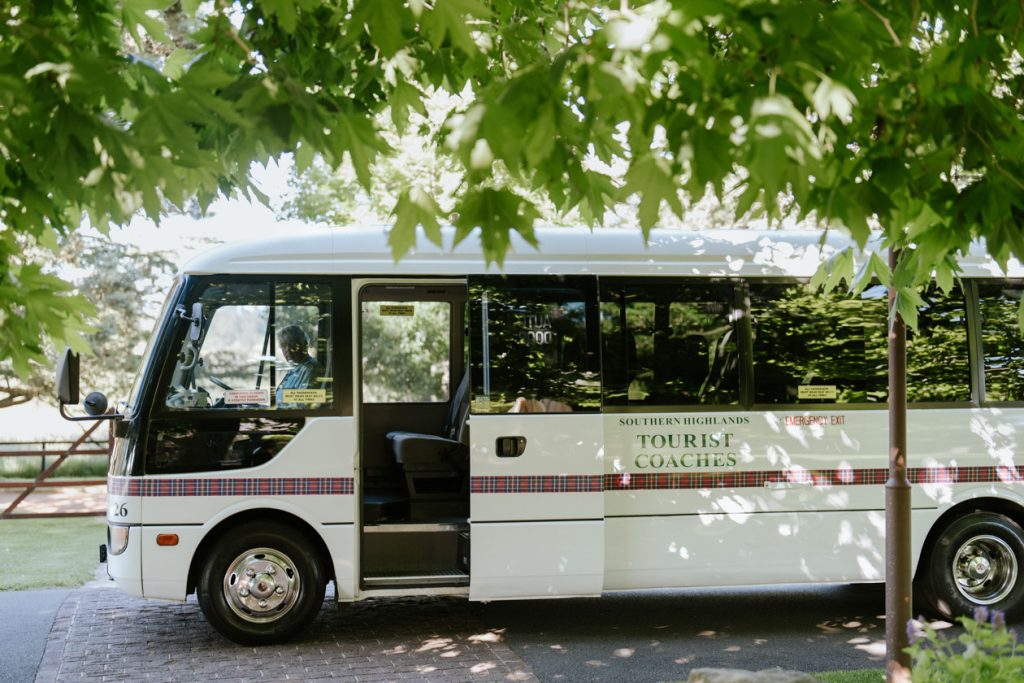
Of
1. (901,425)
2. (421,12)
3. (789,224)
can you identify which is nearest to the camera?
(421,12)

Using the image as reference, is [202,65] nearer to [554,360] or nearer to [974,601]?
[554,360]

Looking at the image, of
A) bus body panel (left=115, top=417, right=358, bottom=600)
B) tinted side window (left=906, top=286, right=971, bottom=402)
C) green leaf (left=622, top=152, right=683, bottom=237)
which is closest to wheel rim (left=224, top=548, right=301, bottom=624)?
bus body panel (left=115, top=417, right=358, bottom=600)

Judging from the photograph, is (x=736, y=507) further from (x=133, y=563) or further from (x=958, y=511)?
(x=133, y=563)

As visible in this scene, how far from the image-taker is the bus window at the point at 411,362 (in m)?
10.1

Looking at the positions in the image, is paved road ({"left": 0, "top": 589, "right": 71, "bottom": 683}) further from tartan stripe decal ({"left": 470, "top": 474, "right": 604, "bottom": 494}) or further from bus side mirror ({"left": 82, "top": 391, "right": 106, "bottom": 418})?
tartan stripe decal ({"left": 470, "top": 474, "right": 604, "bottom": 494})

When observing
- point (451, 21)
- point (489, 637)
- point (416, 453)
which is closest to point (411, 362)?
point (416, 453)

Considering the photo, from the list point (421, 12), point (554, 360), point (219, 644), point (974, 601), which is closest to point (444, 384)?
point (554, 360)

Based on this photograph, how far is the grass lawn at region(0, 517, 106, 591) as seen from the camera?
1128 cm

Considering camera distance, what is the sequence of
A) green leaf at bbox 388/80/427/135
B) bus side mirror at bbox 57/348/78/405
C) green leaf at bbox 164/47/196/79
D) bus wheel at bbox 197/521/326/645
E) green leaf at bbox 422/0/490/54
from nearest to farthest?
green leaf at bbox 422/0/490/54 → green leaf at bbox 164/47/196/79 → green leaf at bbox 388/80/427/135 → bus side mirror at bbox 57/348/78/405 → bus wheel at bbox 197/521/326/645

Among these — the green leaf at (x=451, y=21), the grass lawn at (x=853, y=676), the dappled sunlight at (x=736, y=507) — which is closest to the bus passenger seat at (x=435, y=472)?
the dappled sunlight at (x=736, y=507)

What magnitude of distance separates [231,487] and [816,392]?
15.0 ft

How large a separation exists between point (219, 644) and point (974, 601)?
19.8 feet

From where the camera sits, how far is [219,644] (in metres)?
8.36

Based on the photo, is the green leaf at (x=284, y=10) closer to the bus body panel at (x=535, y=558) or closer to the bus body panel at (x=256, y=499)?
the bus body panel at (x=256, y=499)
